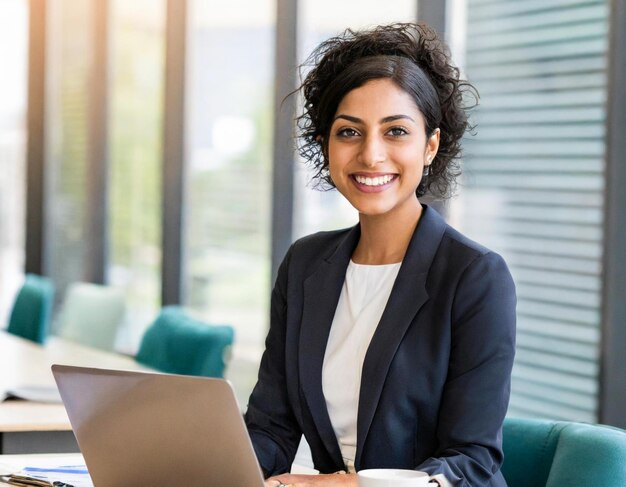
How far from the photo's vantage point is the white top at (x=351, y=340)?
2.05 m

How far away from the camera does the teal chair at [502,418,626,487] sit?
1.80m

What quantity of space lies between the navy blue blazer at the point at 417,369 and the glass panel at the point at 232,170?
91.3 inches

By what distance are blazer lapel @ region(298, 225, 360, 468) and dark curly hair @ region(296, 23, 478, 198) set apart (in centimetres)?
20

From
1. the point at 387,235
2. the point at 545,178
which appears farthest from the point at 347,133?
the point at 545,178

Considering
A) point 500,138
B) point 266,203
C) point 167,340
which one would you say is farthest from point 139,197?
point 500,138

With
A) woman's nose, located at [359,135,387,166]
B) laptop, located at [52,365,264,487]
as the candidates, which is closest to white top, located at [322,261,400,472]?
woman's nose, located at [359,135,387,166]

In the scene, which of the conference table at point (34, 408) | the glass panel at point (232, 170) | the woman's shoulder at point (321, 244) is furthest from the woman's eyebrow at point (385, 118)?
the glass panel at point (232, 170)

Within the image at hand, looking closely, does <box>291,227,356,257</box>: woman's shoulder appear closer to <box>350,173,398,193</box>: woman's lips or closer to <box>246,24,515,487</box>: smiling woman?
<box>246,24,515,487</box>: smiling woman

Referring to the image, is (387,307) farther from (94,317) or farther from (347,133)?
(94,317)

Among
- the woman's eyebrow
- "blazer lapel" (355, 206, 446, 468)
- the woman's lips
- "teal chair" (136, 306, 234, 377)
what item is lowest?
"teal chair" (136, 306, 234, 377)

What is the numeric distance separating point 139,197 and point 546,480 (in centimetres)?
421

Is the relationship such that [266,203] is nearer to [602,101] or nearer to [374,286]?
[602,101]

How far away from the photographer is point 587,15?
298 centimetres

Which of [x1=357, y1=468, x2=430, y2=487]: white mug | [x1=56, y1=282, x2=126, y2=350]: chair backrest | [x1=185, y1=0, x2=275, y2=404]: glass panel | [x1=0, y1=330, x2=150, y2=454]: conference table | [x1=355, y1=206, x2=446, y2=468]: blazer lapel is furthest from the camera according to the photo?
[x1=56, y1=282, x2=126, y2=350]: chair backrest
